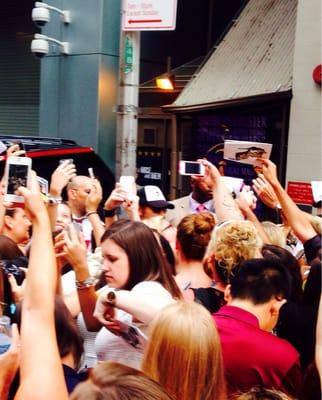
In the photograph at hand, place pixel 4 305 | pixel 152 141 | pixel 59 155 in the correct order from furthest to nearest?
pixel 152 141 → pixel 59 155 → pixel 4 305

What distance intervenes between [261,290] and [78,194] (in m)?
3.63

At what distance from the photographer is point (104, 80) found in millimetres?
11734

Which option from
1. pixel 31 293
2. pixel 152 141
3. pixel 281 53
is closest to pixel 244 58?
pixel 281 53

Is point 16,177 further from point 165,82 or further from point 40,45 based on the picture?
point 165,82

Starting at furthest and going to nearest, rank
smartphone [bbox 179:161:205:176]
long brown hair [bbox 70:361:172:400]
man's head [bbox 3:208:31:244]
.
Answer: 1. smartphone [bbox 179:161:205:176]
2. man's head [bbox 3:208:31:244]
3. long brown hair [bbox 70:361:172:400]

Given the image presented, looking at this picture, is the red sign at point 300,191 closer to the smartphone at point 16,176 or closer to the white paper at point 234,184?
the white paper at point 234,184

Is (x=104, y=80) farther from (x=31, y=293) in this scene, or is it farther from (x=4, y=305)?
(x=31, y=293)

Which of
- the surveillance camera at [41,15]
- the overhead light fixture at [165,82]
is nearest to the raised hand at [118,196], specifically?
the surveillance camera at [41,15]

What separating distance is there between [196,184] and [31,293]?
4.69 m

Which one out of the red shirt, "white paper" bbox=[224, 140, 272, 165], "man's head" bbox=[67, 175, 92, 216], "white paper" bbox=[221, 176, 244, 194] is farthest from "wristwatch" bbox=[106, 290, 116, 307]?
"man's head" bbox=[67, 175, 92, 216]

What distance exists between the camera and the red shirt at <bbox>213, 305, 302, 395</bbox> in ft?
8.84

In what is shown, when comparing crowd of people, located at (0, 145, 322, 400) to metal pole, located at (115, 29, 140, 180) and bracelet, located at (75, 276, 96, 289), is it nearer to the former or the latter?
bracelet, located at (75, 276, 96, 289)

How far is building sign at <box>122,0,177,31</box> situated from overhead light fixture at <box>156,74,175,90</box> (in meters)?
5.28

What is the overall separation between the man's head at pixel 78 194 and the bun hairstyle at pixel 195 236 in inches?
90.1
